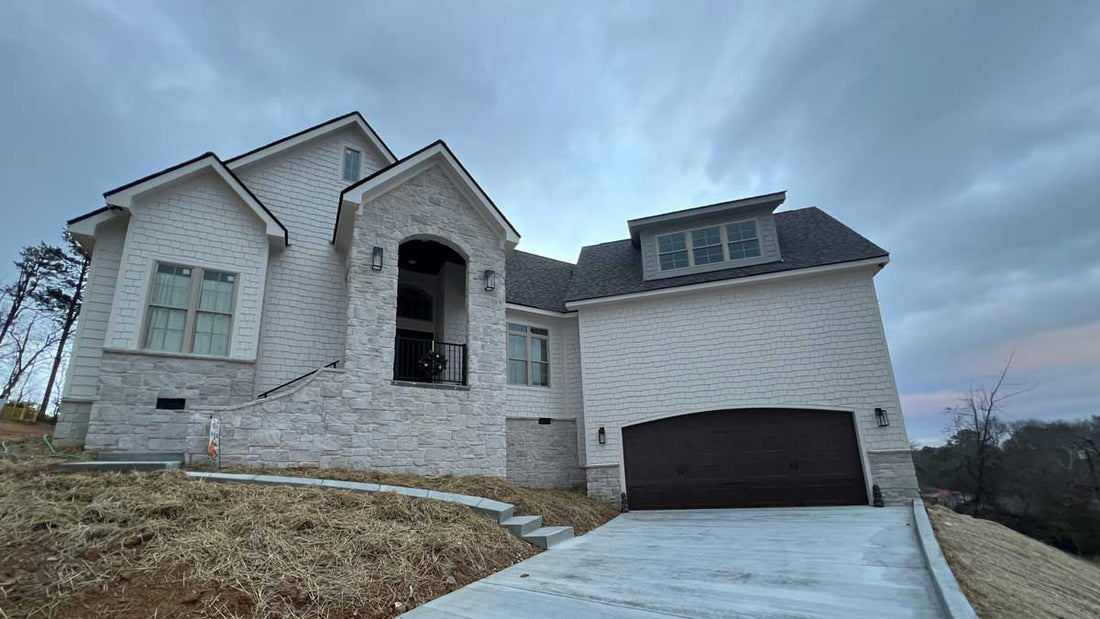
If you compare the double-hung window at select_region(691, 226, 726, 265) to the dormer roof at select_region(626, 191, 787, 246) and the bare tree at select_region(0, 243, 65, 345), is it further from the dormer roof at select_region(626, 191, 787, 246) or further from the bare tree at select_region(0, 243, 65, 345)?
the bare tree at select_region(0, 243, 65, 345)

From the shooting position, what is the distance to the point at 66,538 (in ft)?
12.3

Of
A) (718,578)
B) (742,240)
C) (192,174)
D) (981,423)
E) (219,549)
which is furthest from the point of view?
(981,423)

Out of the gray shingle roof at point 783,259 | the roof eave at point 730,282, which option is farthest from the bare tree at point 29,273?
the roof eave at point 730,282

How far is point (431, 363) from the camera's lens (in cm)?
1020

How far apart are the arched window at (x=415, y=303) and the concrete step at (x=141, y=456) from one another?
20.6 ft

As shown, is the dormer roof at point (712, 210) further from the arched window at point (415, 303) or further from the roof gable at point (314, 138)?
the roof gable at point (314, 138)

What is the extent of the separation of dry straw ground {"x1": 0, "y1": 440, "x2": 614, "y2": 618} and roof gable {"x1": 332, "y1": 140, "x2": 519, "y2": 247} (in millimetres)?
5851

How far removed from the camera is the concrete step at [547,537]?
5.93m

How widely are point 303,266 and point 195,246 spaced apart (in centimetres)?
216

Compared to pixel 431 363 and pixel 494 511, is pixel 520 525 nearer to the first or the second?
Answer: pixel 494 511

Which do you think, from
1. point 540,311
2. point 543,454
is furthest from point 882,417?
point 540,311

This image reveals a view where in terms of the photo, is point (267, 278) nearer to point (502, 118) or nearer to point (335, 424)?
point (335, 424)

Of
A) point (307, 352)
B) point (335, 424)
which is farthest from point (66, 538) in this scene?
point (307, 352)

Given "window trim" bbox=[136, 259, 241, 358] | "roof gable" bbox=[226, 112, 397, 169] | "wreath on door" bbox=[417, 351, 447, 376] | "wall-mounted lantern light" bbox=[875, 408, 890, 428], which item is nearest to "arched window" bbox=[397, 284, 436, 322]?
"wreath on door" bbox=[417, 351, 447, 376]
